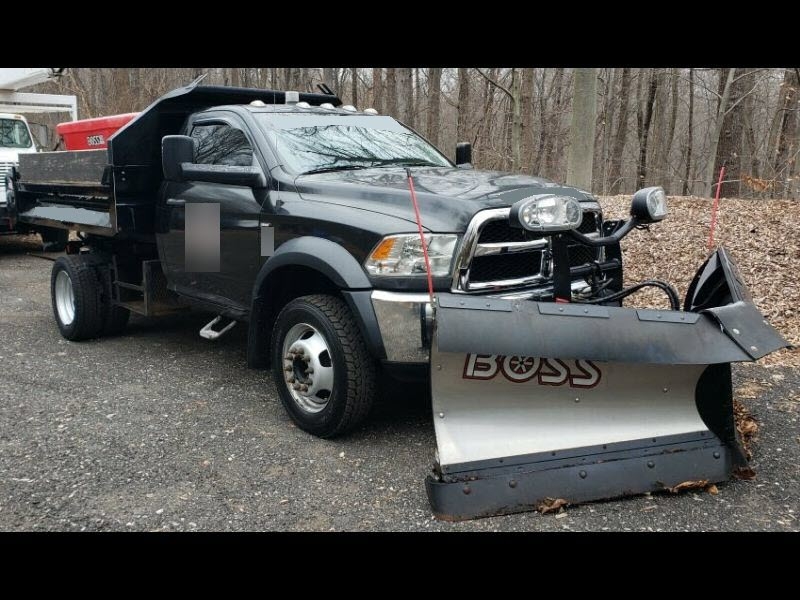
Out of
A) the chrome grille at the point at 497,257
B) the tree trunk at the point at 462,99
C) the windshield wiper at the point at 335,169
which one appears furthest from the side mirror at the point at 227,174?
the tree trunk at the point at 462,99

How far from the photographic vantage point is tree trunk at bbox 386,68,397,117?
1577cm

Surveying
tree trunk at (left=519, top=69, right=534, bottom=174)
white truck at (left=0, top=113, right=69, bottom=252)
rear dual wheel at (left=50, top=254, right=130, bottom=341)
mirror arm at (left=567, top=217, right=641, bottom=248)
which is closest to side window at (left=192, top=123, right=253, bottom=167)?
rear dual wheel at (left=50, top=254, right=130, bottom=341)

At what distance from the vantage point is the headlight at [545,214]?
A: 357 cm

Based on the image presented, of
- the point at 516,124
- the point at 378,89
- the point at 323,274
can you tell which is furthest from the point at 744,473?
the point at 378,89

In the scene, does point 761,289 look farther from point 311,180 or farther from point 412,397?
point 311,180

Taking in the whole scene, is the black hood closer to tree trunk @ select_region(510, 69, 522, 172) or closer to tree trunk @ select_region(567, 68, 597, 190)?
tree trunk @ select_region(567, 68, 597, 190)

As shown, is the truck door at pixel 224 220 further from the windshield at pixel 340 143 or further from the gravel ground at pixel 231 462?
the gravel ground at pixel 231 462

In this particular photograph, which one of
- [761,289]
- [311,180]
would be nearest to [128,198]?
[311,180]

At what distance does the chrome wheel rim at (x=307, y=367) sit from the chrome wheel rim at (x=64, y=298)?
11.6 feet

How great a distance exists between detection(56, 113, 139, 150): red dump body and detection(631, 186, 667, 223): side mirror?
626 centimetres

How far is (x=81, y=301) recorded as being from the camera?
6.77 metres

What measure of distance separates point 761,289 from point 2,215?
11.6m

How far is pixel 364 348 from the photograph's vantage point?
4.11 metres

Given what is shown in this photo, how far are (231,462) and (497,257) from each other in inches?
74.9
